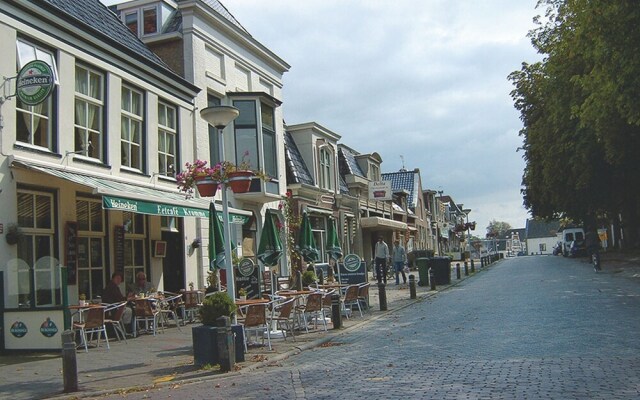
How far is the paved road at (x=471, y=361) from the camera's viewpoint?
6.91 metres

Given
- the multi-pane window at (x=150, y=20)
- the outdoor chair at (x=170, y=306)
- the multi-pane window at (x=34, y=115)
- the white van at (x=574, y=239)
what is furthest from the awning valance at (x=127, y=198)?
the white van at (x=574, y=239)

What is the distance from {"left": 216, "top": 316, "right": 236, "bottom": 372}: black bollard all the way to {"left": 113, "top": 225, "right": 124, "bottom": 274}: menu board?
6.99 meters

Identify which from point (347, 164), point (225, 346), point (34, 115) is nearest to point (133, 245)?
point (34, 115)

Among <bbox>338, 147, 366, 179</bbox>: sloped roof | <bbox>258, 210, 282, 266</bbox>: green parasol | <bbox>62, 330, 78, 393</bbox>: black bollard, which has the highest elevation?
→ <bbox>338, 147, 366, 179</bbox>: sloped roof

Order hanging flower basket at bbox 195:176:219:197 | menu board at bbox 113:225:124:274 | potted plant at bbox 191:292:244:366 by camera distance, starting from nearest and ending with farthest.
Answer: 1. potted plant at bbox 191:292:244:366
2. hanging flower basket at bbox 195:176:219:197
3. menu board at bbox 113:225:124:274

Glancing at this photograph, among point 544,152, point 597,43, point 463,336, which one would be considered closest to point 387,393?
point 463,336

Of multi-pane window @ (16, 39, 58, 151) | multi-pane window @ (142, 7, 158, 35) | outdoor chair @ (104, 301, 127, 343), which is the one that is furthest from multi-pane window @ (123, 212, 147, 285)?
multi-pane window @ (142, 7, 158, 35)

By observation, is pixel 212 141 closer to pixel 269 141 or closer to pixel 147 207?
pixel 269 141

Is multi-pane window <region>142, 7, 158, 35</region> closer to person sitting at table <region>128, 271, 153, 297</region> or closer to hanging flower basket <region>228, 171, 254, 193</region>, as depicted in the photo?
person sitting at table <region>128, 271, 153, 297</region>

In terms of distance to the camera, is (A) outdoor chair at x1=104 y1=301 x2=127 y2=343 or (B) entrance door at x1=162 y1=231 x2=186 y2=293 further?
(B) entrance door at x1=162 y1=231 x2=186 y2=293

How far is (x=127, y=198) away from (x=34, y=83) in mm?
2850

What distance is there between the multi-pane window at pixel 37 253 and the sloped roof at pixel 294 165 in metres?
15.3

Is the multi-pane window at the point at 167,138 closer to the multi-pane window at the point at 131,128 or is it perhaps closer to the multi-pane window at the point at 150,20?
the multi-pane window at the point at 131,128

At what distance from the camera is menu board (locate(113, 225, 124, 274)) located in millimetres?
15391
